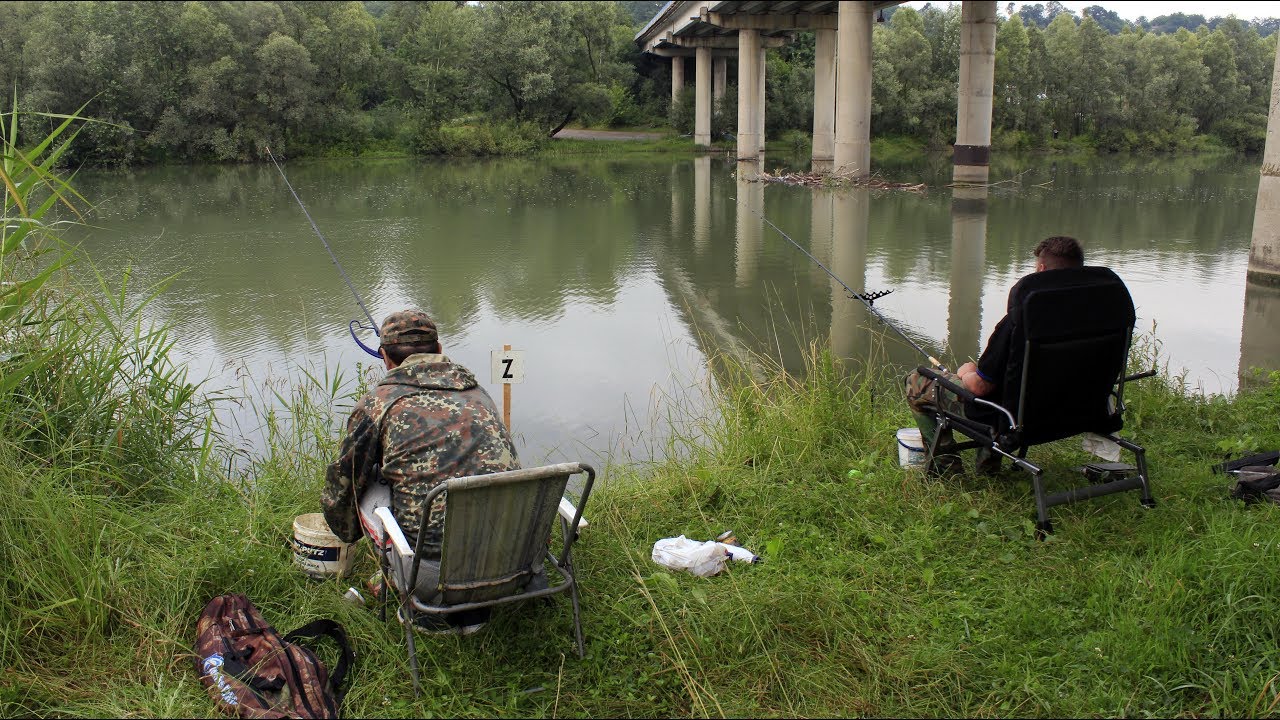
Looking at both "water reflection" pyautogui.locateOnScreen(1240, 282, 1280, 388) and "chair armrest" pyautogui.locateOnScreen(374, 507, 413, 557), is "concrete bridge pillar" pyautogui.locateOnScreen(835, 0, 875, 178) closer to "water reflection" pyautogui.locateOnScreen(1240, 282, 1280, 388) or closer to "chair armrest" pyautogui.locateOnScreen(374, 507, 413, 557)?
"water reflection" pyautogui.locateOnScreen(1240, 282, 1280, 388)

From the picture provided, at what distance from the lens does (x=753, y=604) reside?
3.54 meters

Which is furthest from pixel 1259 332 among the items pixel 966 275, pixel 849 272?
pixel 849 272

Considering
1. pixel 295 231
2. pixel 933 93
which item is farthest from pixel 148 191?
pixel 933 93

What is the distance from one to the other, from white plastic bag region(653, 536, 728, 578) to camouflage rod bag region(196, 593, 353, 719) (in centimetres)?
123

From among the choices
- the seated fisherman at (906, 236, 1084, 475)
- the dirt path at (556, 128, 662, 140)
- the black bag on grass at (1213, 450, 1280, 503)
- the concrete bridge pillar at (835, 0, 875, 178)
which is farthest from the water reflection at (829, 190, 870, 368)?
the dirt path at (556, 128, 662, 140)

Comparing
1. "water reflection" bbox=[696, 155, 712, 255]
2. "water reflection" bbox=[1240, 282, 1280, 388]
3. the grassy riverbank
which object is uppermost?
the grassy riverbank

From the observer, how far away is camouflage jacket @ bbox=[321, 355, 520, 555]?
3.39 metres

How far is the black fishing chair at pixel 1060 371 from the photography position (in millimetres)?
4051

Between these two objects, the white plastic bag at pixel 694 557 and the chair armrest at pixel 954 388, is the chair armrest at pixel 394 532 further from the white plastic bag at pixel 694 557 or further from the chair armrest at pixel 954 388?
the chair armrest at pixel 954 388

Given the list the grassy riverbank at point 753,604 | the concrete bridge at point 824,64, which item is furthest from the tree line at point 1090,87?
the grassy riverbank at point 753,604

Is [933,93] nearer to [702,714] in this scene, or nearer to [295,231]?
[295,231]

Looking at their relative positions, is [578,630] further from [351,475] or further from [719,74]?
[719,74]

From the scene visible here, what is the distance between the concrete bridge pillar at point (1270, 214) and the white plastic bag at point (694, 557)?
10.5m

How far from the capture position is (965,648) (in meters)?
3.32
